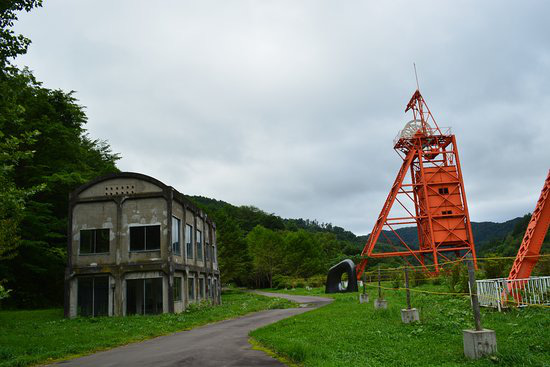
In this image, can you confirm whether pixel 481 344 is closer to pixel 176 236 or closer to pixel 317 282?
pixel 176 236

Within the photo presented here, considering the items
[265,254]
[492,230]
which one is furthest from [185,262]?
[492,230]

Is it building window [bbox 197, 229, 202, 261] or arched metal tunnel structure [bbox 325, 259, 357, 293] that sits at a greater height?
building window [bbox 197, 229, 202, 261]

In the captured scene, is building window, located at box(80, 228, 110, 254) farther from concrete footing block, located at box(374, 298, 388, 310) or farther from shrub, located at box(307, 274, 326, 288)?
shrub, located at box(307, 274, 326, 288)

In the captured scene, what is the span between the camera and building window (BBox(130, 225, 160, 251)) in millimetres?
25047

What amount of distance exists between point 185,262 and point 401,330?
59.9ft

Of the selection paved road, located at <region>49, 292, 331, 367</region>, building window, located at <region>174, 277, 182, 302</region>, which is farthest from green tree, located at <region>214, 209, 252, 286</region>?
paved road, located at <region>49, 292, 331, 367</region>

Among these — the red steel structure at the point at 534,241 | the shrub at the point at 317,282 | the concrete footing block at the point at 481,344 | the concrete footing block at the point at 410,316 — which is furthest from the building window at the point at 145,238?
the shrub at the point at 317,282

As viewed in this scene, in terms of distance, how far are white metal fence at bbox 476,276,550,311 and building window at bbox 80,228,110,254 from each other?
20070 mm

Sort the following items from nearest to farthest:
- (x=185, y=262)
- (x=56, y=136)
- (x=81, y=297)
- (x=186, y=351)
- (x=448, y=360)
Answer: (x=448, y=360), (x=186, y=351), (x=81, y=297), (x=185, y=262), (x=56, y=136)

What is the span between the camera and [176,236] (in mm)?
26531

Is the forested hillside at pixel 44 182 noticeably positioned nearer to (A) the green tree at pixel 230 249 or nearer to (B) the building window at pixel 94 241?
(B) the building window at pixel 94 241

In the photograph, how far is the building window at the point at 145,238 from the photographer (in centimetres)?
2505

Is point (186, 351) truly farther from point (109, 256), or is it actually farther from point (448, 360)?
point (109, 256)

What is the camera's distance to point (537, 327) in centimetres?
1041
